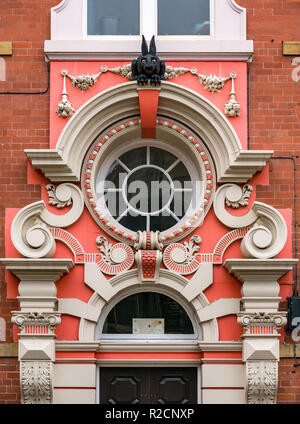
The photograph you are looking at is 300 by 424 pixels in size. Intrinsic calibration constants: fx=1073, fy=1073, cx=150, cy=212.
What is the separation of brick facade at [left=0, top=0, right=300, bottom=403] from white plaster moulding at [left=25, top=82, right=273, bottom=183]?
1.19 ft

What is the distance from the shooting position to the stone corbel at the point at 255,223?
45.2 feet

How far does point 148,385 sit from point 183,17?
4989 mm

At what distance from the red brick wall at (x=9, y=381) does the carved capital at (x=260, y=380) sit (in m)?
2.96

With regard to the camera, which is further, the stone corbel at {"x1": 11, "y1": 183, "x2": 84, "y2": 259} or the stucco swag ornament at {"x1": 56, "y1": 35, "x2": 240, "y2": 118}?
the stucco swag ornament at {"x1": 56, "y1": 35, "x2": 240, "y2": 118}

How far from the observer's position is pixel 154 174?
14453 millimetres

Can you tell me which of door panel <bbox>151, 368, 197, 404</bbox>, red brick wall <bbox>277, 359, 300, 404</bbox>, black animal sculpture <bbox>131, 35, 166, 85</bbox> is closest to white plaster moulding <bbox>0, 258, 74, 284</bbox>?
door panel <bbox>151, 368, 197, 404</bbox>

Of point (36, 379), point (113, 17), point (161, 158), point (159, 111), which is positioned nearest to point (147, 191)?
point (161, 158)

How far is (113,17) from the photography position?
14.6m

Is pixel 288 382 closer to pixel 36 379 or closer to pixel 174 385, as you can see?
pixel 174 385

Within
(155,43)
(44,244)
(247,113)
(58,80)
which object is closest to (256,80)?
(247,113)

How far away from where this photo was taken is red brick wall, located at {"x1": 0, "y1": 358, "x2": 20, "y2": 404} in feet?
45.3

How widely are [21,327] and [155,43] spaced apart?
Result: 163 inches

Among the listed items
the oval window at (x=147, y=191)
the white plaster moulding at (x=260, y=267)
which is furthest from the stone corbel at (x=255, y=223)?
the oval window at (x=147, y=191)

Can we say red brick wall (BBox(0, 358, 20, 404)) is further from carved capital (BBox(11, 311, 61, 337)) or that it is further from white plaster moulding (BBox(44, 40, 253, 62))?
white plaster moulding (BBox(44, 40, 253, 62))
